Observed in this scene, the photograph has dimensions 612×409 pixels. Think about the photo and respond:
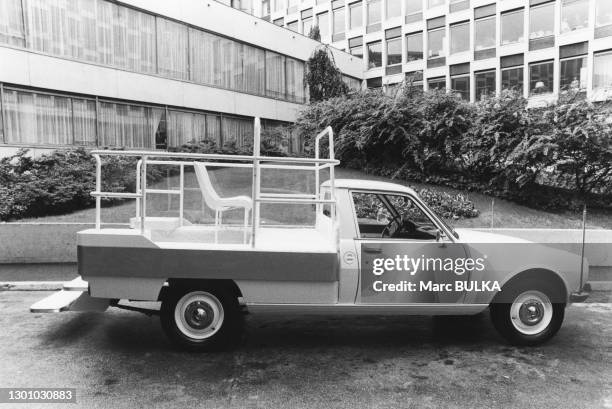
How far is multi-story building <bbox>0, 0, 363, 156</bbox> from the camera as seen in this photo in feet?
46.6

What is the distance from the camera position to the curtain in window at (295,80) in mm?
23656

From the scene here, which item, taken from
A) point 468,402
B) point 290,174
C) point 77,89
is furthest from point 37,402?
point 77,89

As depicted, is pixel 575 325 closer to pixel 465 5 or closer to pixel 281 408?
pixel 281 408

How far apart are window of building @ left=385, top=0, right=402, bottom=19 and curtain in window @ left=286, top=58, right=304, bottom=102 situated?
14.4 metres

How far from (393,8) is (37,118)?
28026mm

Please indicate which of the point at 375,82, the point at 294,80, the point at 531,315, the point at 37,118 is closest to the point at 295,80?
the point at 294,80

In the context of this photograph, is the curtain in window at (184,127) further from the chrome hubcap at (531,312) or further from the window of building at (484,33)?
the window of building at (484,33)

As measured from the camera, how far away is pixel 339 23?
38594 mm

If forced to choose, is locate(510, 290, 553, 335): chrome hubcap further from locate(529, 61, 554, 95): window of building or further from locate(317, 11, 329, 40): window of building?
locate(317, 11, 329, 40): window of building

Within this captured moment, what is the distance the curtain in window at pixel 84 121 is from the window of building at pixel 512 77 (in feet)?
79.7

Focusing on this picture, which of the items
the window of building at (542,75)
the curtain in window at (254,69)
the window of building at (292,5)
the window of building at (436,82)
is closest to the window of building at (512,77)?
the window of building at (542,75)

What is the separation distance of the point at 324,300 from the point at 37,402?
2618 millimetres

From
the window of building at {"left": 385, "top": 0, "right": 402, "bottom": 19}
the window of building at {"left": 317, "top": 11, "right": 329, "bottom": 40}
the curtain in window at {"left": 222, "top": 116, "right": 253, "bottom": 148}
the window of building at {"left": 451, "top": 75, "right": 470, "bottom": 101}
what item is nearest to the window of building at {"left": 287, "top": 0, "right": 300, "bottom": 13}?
the window of building at {"left": 317, "top": 11, "right": 329, "bottom": 40}

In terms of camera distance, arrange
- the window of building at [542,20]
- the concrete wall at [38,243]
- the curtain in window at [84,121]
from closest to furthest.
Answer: the concrete wall at [38,243] < the curtain in window at [84,121] < the window of building at [542,20]
